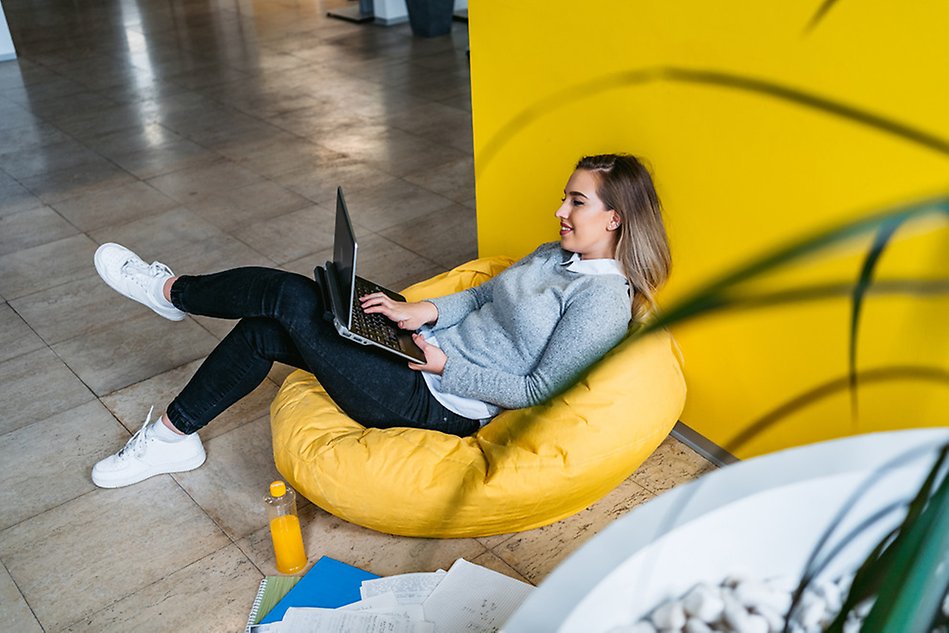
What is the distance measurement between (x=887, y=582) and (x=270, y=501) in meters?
1.82

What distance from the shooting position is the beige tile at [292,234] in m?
3.54

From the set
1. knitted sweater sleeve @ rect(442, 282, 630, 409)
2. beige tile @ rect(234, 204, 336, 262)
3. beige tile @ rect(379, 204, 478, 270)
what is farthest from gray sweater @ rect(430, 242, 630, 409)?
beige tile @ rect(234, 204, 336, 262)

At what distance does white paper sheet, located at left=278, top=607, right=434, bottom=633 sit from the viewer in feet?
6.12

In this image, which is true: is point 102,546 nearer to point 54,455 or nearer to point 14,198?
point 54,455

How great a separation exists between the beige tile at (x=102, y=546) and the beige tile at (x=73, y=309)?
92 centimetres

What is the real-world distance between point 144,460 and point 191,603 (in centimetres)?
48

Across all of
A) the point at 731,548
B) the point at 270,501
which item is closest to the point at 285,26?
the point at 270,501

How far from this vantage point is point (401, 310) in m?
2.24

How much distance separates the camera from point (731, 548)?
1081mm

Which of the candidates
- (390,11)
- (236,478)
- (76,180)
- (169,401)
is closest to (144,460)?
(236,478)

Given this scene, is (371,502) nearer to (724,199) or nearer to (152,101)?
(724,199)

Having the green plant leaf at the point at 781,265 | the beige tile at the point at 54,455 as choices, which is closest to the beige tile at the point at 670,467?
the beige tile at the point at 54,455

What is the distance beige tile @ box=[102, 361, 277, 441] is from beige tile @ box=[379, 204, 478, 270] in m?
0.96

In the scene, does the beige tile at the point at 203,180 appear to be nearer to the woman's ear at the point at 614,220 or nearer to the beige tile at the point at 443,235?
the beige tile at the point at 443,235
